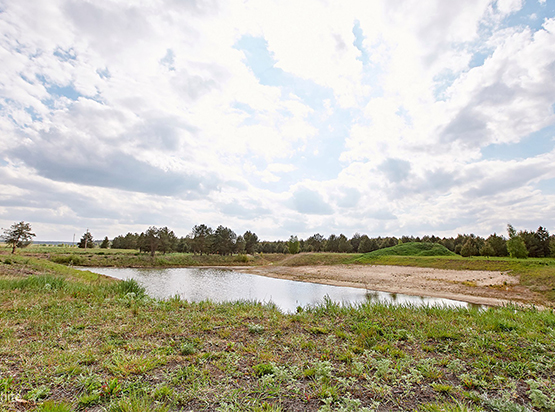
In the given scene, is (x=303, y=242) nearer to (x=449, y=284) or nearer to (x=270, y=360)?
(x=449, y=284)

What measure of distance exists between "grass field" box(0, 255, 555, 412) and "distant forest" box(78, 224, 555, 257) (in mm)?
40600

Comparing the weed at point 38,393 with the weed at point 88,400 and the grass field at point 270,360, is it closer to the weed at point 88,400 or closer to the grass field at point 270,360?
the grass field at point 270,360

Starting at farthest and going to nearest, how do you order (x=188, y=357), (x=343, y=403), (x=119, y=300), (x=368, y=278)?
1. (x=368, y=278)
2. (x=119, y=300)
3. (x=188, y=357)
4. (x=343, y=403)

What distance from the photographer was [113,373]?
4023 mm

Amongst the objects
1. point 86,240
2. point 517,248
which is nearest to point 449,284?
point 517,248

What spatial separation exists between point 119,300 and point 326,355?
23.7 ft

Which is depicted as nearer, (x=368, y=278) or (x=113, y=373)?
(x=113, y=373)

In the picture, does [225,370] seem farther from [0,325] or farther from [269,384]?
[0,325]

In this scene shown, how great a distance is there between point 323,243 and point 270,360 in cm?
8716

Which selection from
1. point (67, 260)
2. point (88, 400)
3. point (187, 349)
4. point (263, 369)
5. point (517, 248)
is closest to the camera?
point (88, 400)

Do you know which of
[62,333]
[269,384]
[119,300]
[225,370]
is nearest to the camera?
[269,384]

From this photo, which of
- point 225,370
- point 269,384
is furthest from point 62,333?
point 269,384

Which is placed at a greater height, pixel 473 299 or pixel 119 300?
pixel 119 300

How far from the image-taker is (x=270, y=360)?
4652 mm
